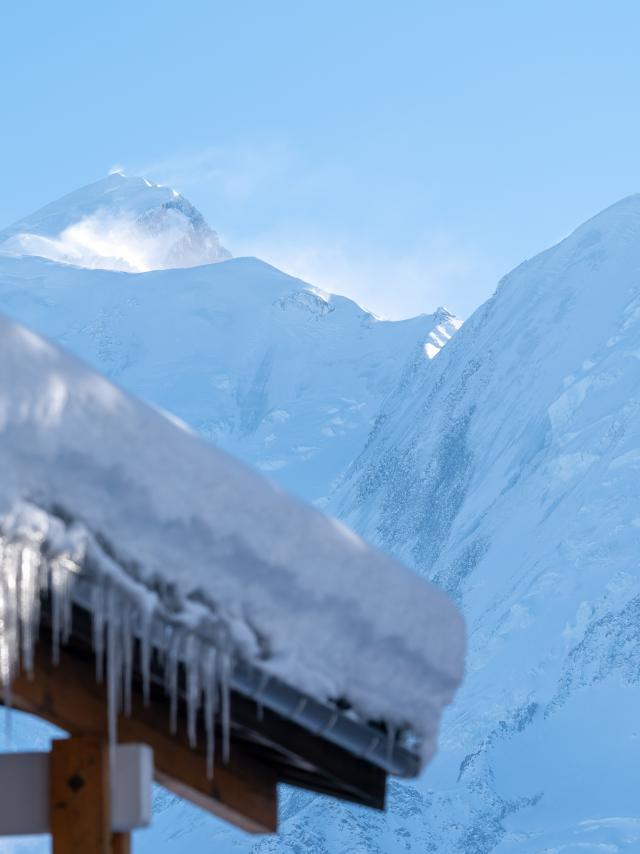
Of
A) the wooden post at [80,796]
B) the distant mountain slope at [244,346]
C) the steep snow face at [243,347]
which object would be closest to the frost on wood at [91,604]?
the wooden post at [80,796]

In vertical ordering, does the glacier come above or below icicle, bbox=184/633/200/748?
above

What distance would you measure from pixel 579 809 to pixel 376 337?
94.8ft

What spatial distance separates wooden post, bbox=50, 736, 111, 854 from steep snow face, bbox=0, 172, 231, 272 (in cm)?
6719

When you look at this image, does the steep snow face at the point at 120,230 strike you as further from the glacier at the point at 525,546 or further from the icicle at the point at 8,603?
the icicle at the point at 8,603

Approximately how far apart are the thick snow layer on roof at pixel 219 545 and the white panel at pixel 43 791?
0.32 m

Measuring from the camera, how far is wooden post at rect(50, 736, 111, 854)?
1.80 metres

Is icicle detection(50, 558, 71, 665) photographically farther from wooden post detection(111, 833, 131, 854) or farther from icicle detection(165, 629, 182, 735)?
wooden post detection(111, 833, 131, 854)

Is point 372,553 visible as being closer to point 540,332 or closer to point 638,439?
point 638,439

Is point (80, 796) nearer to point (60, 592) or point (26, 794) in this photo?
point (26, 794)

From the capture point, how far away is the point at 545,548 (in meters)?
33.3

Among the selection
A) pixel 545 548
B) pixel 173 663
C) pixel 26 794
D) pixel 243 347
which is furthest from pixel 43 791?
pixel 243 347

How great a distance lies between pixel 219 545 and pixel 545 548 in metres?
32.3

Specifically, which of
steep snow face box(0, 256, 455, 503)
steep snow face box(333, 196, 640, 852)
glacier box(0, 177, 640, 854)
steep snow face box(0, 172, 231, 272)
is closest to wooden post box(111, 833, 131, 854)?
glacier box(0, 177, 640, 854)

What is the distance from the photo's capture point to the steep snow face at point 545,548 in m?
30.6
